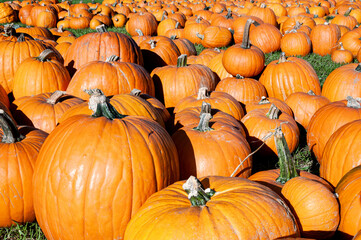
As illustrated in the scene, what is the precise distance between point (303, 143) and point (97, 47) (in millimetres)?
3112

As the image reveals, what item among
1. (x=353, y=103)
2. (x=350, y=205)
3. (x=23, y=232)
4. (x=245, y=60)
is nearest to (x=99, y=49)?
(x=245, y=60)

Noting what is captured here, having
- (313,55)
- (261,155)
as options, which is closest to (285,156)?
(261,155)

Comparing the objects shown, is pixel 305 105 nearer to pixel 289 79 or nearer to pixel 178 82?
pixel 289 79

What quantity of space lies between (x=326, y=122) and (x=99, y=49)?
3118 millimetres

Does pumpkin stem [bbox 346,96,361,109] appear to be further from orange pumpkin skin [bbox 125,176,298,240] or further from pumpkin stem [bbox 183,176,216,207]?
pumpkin stem [bbox 183,176,216,207]

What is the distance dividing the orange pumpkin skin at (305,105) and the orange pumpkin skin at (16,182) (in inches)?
133

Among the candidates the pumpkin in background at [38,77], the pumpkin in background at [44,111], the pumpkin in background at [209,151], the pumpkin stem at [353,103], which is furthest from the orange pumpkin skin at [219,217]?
the pumpkin in background at [38,77]

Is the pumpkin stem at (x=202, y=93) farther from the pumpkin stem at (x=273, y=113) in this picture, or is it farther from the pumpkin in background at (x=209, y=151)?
the pumpkin in background at (x=209, y=151)

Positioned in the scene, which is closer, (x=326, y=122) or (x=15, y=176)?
(x=15, y=176)

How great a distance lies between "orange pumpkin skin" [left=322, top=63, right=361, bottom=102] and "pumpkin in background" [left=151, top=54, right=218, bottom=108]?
6.14ft

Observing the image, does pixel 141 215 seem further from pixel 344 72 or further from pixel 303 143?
pixel 344 72

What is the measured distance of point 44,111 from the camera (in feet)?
11.4

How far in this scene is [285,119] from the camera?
12.9 ft

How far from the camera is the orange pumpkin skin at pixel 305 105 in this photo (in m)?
4.45
